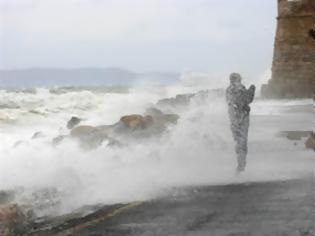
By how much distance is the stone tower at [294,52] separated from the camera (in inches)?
1750

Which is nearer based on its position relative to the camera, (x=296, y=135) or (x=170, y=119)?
(x=296, y=135)

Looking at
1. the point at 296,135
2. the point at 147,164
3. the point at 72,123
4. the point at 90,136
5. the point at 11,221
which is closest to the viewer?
the point at 11,221

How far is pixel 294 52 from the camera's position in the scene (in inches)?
1793

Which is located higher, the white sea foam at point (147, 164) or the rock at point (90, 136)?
the rock at point (90, 136)

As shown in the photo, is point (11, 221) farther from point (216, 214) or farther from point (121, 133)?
point (121, 133)

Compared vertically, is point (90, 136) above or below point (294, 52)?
below

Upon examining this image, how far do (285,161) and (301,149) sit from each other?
2.87m

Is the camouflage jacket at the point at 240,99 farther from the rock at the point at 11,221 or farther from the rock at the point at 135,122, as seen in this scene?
the rock at the point at 135,122

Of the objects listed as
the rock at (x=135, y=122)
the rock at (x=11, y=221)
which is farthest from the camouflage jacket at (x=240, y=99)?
the rock at (x=135, y=122)

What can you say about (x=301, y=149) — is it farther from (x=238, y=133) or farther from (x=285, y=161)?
(x=238, y=133)

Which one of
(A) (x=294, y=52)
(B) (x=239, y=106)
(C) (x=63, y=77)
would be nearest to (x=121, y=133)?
(B) (x=239, y=106)

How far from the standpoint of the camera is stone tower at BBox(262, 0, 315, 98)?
146ft

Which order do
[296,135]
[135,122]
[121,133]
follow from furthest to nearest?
[135,122], [296,135], [121,133]

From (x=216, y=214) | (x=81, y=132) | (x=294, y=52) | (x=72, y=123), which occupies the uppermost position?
(x=294, y=52)
